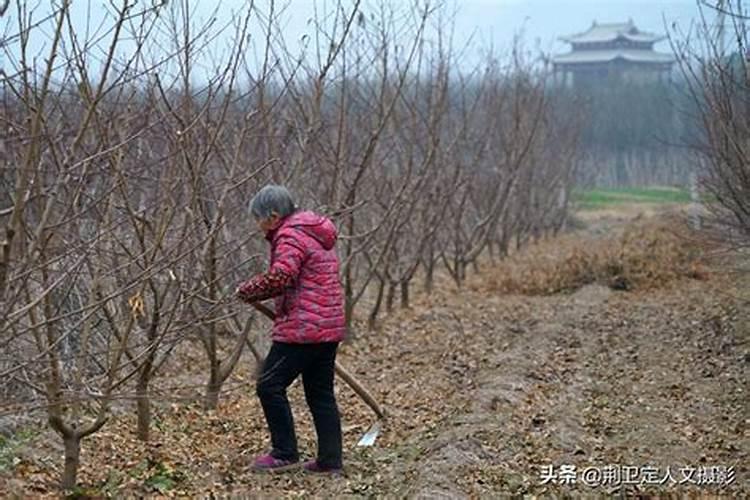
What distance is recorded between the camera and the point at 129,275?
20.0 ft

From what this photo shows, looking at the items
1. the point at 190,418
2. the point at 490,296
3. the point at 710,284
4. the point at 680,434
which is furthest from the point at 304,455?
the point at 710,284

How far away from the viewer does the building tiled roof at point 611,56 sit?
62.1m

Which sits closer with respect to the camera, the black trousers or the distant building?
the black trousers

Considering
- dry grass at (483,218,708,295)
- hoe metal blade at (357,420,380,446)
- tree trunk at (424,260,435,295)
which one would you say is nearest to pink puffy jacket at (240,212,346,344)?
hoe metal blade at (357,420,380,446)

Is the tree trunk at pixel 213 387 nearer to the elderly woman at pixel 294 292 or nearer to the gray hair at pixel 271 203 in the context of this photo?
the elderly woman at pixel 294 292

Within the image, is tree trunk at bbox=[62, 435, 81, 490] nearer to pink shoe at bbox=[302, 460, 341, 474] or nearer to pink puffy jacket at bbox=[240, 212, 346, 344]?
pink puffy jacket at bbox=[240, 212, 346, 344]

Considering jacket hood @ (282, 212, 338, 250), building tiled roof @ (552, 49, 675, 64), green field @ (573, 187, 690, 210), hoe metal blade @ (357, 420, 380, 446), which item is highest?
building tiled roof @ (552, 49, 675, 64)

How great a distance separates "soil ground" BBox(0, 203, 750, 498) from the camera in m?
5.70

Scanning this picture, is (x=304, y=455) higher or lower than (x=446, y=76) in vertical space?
lower

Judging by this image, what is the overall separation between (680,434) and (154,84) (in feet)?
13.0

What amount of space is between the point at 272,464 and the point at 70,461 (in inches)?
44.9

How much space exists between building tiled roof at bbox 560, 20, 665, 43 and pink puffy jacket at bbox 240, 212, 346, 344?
196ft

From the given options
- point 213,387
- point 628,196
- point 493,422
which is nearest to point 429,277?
point 493,422

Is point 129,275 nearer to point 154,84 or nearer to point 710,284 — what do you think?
point 154,84
